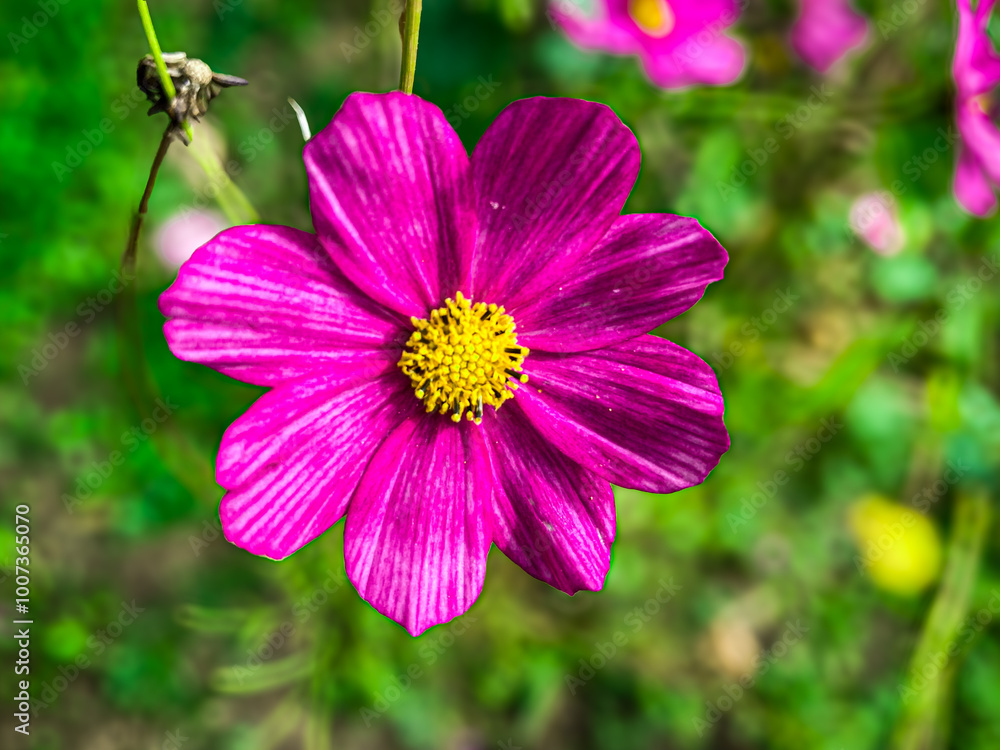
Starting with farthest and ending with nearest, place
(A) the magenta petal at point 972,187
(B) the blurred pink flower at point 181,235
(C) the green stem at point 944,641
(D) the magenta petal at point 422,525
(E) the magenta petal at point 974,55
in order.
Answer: (C) the green stem at point 944,641 → (B) the blurred pink flower at point 181,235 → (A) the magenta petal at point 972,187 → (E) the magenta petal at point 974,55 → (D) the magenta petal at point 422,525

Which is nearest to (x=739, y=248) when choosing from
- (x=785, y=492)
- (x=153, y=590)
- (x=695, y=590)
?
(x=785, y=492)

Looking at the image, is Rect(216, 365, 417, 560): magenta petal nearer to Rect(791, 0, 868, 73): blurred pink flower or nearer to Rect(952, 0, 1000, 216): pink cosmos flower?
Rect(952, 0, 1000, 216): pink cosmos flower

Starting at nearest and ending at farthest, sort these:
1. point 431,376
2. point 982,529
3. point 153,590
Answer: point 431,376 → point 153,590 → point 982,529

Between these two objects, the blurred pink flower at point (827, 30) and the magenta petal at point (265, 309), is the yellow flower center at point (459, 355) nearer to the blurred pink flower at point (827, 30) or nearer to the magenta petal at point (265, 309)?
the magenta petal at point (265, 309)

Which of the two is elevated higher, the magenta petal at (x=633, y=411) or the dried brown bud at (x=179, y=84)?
the dried brown bud at (x=179, y=84)

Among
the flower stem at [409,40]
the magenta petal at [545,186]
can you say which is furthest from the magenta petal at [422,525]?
the flower stem at [409,40]

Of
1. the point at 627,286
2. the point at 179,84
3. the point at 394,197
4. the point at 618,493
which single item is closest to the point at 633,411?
the point at 627,286

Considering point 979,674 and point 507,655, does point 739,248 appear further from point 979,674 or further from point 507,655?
point 979,674

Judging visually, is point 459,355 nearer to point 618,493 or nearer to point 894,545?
point 618,493
